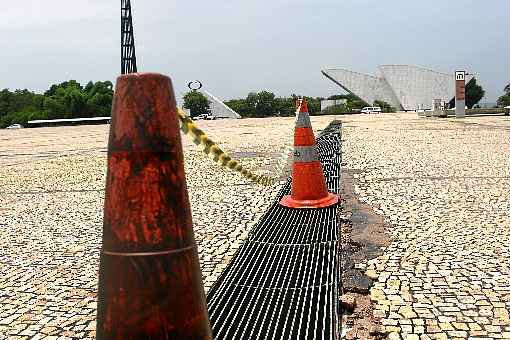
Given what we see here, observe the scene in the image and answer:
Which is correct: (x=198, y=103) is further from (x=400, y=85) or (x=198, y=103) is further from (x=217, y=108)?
(x=400, y=85)

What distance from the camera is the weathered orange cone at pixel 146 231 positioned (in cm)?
159

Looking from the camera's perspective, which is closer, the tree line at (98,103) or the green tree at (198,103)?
the tree line at (98,103)

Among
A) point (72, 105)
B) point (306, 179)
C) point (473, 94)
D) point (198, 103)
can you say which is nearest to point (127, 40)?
point (306, 179)

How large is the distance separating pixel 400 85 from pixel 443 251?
61.7 meters

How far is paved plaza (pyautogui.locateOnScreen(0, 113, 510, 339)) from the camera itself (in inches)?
101

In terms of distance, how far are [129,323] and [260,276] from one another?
1602mm

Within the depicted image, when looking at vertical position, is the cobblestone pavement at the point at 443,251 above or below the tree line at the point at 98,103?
below

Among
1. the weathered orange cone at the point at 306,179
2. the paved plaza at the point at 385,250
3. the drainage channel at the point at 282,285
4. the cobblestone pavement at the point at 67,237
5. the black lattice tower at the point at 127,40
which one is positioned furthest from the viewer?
the black lattice tower at the point at 127,40

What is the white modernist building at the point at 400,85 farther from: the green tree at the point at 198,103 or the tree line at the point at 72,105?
the tree line at the point at 72,105

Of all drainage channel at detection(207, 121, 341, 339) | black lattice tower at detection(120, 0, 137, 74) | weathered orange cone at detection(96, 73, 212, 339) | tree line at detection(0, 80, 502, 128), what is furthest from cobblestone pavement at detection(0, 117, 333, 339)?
tree line at detection(0, 80, 502, 128)

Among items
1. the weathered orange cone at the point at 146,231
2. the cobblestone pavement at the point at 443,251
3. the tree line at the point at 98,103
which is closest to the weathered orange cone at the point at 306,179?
the cobblestone pavement at the point at 443,251

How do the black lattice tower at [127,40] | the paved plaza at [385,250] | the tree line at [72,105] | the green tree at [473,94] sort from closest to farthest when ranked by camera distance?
1. the paved plaza at [385,250]
2. the black lattice tower at [127,40]
3. the tree line at [72,105]
4. the green tree at [473,94]

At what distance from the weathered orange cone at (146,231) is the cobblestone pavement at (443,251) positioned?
44.5 inches

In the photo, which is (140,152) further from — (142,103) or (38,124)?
(38,124)
